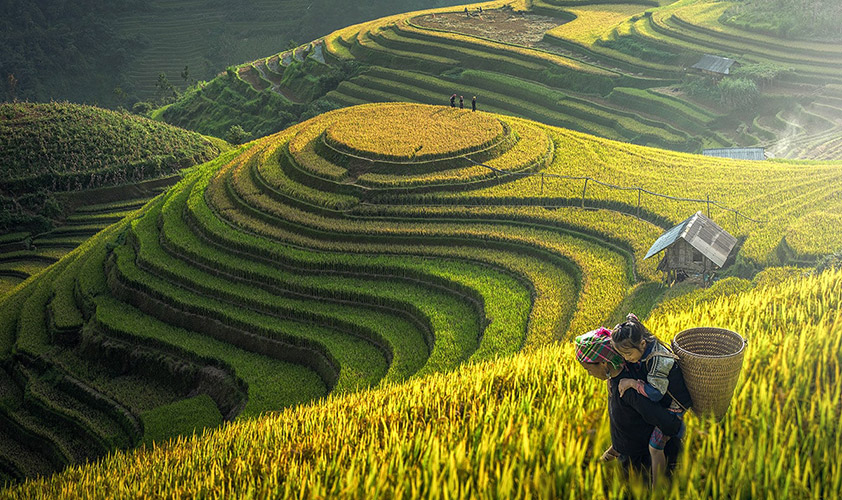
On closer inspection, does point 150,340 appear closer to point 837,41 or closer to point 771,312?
point 771,312

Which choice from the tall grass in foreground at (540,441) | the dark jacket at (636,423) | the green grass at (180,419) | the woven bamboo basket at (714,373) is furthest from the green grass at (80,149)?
the woven bamboo basket at (714,373)

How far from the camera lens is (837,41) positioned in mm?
38875

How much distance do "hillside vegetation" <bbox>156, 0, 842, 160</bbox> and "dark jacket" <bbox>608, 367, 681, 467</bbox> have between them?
29.4m

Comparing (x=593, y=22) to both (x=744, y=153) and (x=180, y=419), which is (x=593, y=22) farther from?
(x=180, y=419)

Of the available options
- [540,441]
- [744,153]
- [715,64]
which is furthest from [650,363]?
[715,64]

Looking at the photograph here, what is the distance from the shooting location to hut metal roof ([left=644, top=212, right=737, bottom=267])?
46.2 ft

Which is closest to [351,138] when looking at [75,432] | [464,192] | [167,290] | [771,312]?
[464,192]

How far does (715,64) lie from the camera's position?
3666cm

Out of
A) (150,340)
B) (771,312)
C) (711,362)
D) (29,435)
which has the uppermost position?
(711,362)

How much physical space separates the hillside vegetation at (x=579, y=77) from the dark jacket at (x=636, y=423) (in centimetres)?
2939

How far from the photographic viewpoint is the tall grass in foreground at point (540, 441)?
4.12m

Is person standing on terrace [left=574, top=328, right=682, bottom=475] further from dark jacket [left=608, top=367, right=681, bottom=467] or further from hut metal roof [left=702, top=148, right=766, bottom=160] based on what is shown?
hut metal roof [left=702, top=148, right=766, bottom=160]

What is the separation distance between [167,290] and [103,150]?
1967 cm

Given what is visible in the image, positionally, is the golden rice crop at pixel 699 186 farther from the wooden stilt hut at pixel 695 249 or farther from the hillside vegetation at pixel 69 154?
the hillside vegetation at pixel 69 154
